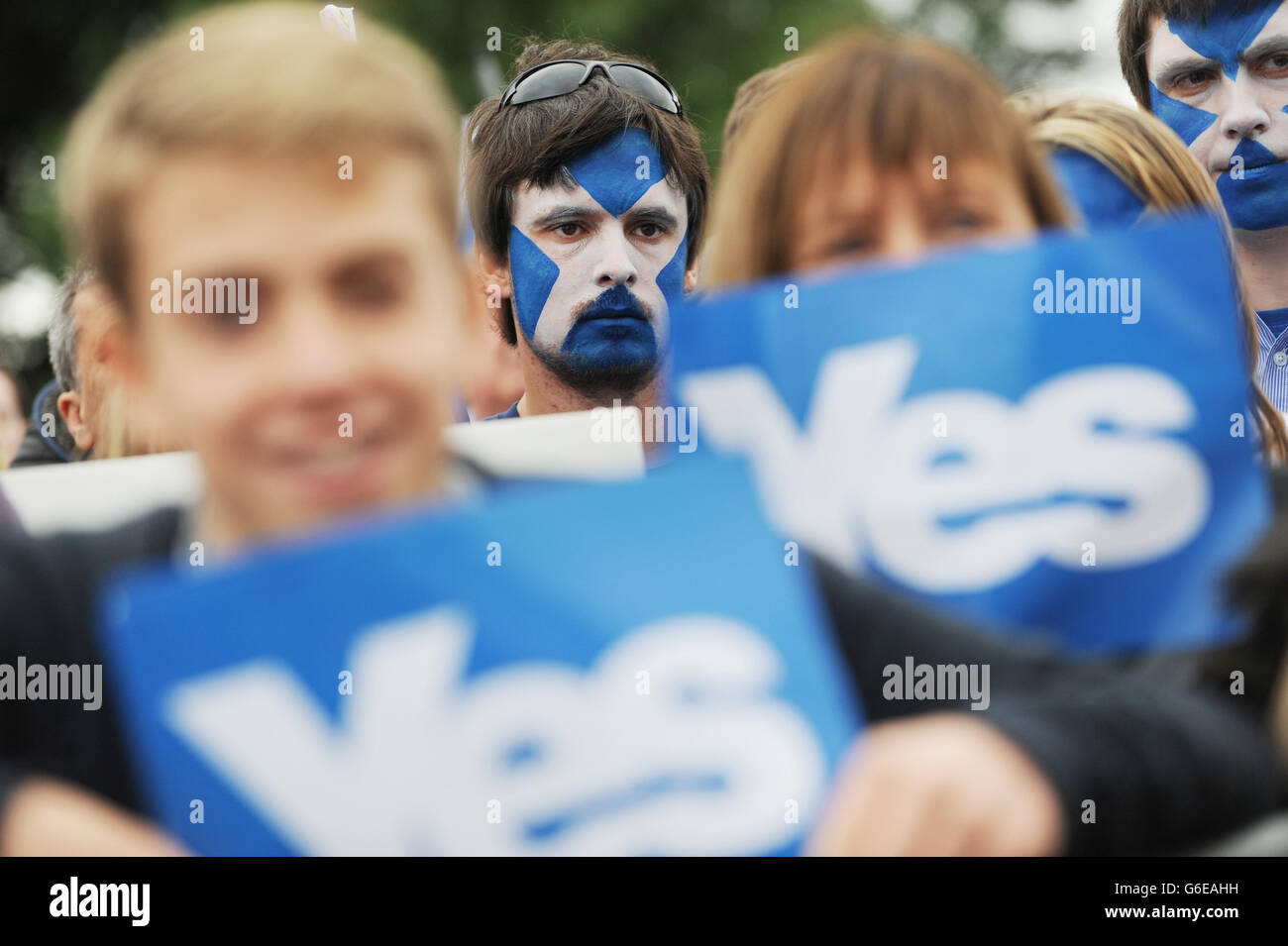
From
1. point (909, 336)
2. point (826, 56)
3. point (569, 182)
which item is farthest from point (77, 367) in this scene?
point (909, 336)

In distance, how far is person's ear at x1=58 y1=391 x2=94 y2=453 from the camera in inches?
131

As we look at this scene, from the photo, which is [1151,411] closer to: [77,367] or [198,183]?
[198,183]

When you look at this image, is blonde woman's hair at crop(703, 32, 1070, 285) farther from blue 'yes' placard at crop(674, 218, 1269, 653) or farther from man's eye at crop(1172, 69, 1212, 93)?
man's eye at crop(1172, 69, 1212, 93)

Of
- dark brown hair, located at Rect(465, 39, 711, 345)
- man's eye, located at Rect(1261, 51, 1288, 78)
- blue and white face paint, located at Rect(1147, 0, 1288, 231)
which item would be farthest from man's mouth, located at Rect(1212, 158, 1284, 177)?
dark brown hair, located at Rect(465, 39, 711, 345)

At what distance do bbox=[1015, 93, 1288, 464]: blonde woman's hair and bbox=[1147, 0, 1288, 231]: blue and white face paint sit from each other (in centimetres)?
81

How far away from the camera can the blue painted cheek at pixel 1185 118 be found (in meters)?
3.11

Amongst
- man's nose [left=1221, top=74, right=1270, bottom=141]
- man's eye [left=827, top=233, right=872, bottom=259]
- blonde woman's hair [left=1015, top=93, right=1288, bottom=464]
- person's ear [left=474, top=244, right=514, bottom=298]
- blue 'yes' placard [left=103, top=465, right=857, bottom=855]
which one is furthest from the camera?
person's ear [left=474, top=244, right=514, bottom=298]

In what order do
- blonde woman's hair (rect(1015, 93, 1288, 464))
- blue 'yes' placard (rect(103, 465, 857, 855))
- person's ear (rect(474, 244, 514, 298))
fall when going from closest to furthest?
blue 'yes' placard (rect(103, 465, 857, 855)), blonde woman's hair (rect(1015, 93, 1288, 464)), person's ear (rect(474, 244, 514, 298))

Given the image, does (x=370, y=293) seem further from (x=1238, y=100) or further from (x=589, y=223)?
(x=1238, y=100)

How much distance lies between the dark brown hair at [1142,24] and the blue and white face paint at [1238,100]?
0.02 m

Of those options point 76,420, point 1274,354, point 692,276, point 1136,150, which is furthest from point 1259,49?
point 76,420

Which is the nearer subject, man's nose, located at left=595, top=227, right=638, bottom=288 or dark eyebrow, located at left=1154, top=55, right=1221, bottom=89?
man's nose, located at left=595, top=227, right=638, bottom=288
